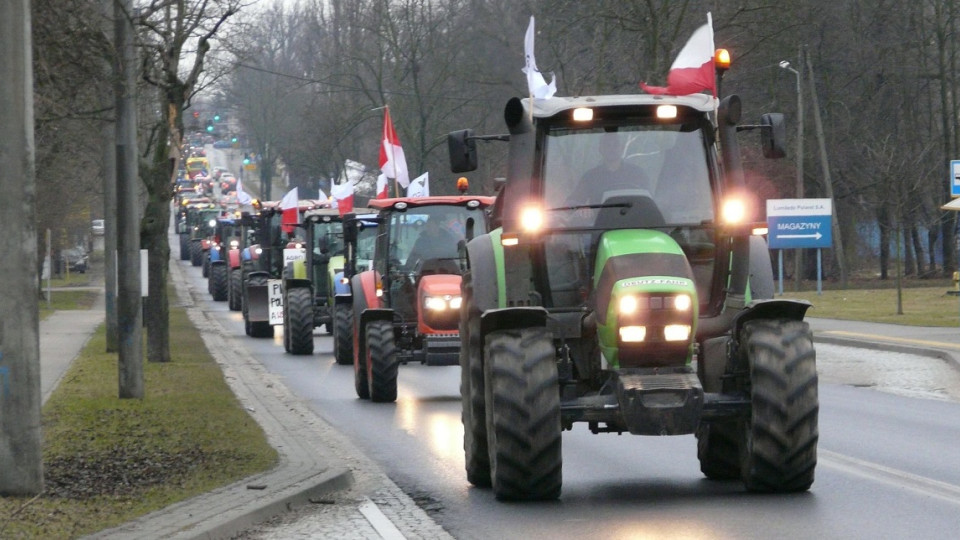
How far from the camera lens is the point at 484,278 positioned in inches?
467

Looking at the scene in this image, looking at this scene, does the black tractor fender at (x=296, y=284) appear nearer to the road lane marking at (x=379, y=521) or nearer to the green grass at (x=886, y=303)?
the green grass at (x=886, y=303)

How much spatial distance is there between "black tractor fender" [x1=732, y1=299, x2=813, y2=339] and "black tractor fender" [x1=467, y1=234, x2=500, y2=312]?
73.4 inches

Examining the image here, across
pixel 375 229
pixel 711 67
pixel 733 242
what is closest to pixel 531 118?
pixel 733 242

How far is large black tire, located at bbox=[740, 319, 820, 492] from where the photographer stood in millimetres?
10430

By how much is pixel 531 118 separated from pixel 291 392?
11.3 m

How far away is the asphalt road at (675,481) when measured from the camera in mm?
9672

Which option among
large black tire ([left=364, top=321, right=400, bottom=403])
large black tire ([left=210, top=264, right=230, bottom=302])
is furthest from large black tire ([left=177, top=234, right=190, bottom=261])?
large black tire ([left=364, top=321, right=400, bottom=403])

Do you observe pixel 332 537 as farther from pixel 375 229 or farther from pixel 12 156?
pixel 375 229

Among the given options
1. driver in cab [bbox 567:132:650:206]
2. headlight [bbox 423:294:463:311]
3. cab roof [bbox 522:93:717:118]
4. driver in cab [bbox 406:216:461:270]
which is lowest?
headlight [bbox 423:294:463:311]

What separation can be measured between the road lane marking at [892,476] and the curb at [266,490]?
3719 millimetres

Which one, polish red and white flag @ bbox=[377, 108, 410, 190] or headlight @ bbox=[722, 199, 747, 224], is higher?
polish red and white flag @ bbox=[377, 108, 410, 190]

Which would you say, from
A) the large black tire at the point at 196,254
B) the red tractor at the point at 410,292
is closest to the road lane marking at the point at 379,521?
the red tractor at the point at 410,292

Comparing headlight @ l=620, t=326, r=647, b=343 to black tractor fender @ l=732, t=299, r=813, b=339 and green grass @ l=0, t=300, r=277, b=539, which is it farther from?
green grass @ l=0, t=300, r=277, b=539

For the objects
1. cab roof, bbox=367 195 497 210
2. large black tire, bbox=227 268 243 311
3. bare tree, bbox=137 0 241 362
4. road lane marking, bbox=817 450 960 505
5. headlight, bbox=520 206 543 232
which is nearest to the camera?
road lane marking, bbox=817 450 960 505
